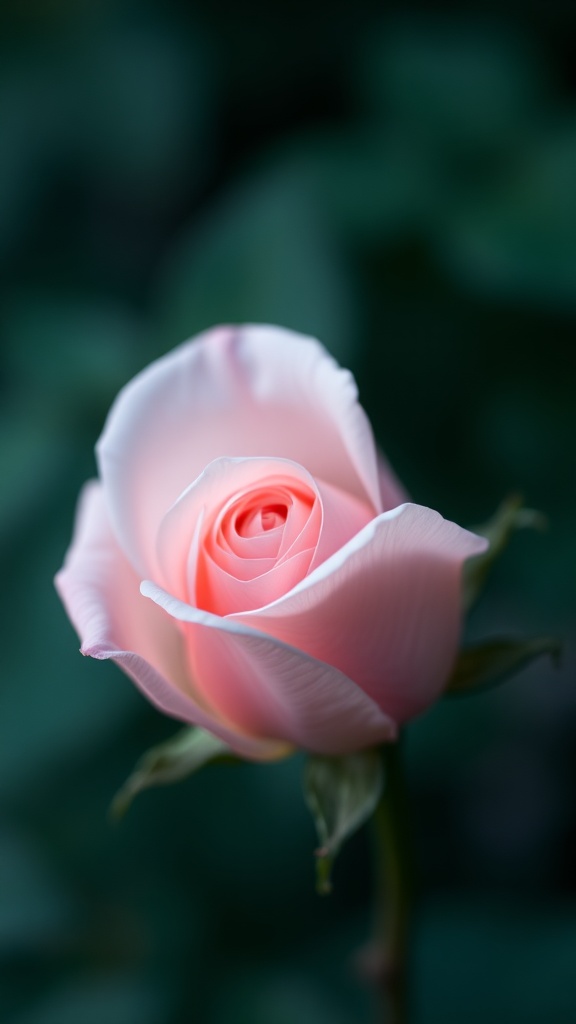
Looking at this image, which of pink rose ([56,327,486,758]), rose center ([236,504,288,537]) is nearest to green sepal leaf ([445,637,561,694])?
pink rose ([56,327,486,758])

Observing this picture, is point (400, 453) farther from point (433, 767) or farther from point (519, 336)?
point (433, 767)

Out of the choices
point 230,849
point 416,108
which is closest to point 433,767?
point 230,849

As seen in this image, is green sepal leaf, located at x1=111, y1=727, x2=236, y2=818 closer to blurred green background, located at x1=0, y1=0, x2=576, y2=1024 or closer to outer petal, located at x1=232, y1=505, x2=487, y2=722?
outer petal, located at x1=232, y1=505, x2=487, y2=722

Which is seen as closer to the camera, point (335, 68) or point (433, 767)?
point (433, 767)

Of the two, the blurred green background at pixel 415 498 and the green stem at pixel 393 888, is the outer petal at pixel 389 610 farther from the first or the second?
the blurred green background at pixel 415 498

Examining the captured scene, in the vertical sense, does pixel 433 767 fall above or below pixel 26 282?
below

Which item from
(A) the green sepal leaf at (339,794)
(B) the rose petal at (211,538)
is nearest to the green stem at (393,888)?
(A) the green sepal leaf at (339,794)

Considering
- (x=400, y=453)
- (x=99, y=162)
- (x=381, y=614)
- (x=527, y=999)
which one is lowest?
(x=527, y=999)
